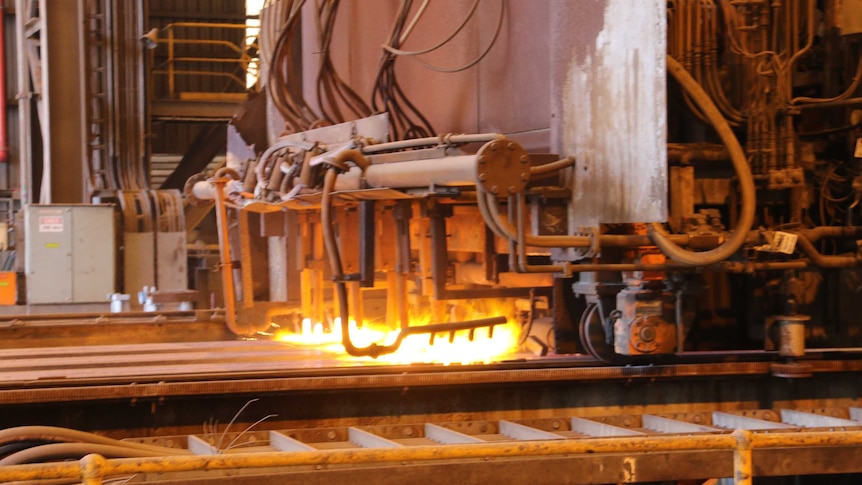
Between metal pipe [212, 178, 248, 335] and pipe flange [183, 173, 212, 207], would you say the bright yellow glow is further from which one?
pipe flange [183, 173, 212, 207]

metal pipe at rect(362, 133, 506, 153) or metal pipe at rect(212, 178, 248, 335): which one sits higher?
metal pipe at rect(362, 133, 506, 153)

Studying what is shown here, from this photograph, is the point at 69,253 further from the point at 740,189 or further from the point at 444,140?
the point at 740,189

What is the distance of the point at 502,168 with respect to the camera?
4617mm

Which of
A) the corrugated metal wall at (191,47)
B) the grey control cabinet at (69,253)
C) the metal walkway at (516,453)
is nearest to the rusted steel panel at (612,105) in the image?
the metal walkway at (516,453)

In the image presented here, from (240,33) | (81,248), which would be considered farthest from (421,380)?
(240,33)

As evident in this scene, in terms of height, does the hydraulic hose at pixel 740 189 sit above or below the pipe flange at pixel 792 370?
above

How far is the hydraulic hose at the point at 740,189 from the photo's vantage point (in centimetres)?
459

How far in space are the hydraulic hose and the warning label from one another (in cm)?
1086

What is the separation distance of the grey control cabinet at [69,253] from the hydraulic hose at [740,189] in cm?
1076

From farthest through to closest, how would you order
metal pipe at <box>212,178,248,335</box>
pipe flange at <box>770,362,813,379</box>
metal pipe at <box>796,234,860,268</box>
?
metal pipe at <box>212,178,248,335</box>
pipe flange at <box>770,362,813,379</box>
metal pipe at <box>796,234,860,268</box>

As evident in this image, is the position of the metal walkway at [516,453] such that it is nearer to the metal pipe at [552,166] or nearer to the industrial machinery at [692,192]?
the industrial machinery at [692,192]

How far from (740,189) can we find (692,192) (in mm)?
224

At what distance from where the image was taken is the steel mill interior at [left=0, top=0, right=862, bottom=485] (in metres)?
4.06

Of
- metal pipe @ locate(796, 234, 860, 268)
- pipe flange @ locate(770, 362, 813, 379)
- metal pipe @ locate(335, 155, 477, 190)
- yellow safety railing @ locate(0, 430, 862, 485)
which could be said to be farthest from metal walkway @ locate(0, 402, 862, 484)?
metal pipe @ locate(335, 155, 477, 190)
